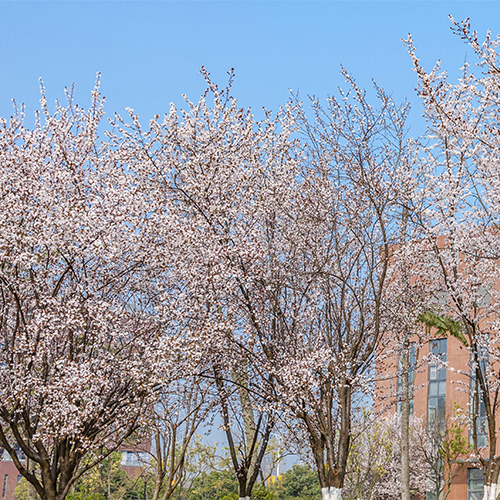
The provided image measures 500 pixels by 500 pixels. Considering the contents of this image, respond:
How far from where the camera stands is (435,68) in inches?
433

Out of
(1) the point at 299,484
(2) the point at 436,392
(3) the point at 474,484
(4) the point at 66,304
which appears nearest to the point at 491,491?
(4) the point at 66,304

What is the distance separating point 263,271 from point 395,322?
341cm

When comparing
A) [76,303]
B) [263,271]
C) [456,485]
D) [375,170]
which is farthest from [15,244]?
[456,485]

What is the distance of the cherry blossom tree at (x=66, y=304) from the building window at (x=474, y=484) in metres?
30.2

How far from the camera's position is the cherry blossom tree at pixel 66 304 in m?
10.7

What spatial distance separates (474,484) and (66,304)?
32941mm

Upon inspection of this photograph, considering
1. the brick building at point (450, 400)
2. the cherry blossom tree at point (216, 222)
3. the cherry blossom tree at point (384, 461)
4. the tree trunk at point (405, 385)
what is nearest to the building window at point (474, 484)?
the brick building at point (450, 400)

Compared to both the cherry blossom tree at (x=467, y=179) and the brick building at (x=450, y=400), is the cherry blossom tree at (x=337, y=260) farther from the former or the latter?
the brick building at (x=450, y=400)

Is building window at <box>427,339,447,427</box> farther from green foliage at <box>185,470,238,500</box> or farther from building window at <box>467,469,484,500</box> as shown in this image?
green foliage at <box>185,470,238,500</box>

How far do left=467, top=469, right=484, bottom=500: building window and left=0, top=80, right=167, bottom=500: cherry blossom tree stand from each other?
30.2 metres

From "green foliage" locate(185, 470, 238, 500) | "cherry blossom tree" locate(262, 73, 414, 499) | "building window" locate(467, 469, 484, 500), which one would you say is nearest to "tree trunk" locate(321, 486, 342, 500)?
"cherry blossom tree" locate(262, 73, 414, 499)

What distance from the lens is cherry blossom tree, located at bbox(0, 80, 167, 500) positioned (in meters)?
10.7

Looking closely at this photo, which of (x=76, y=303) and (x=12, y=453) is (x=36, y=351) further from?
(x=12, y=453)

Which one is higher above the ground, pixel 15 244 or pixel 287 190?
pixel 287 190
